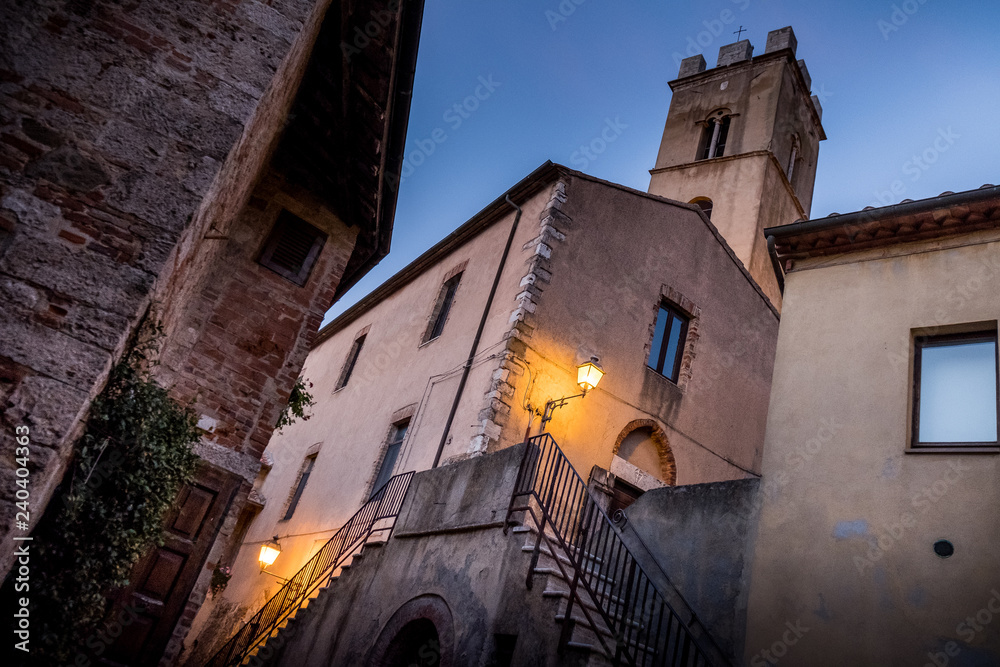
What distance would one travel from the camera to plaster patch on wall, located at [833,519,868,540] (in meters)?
5.69

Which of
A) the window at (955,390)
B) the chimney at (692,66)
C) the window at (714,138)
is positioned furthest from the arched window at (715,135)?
the window at (955,390)

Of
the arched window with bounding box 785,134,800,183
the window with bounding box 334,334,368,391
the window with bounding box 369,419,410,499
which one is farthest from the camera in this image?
the arched window with bounding box 785,134,800,183

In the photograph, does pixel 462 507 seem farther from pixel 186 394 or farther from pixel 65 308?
pixel 65 308

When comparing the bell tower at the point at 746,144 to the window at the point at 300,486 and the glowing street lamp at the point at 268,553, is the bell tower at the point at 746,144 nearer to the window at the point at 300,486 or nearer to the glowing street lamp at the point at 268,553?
the window at the point at 300,486

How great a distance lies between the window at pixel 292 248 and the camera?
8789 mm

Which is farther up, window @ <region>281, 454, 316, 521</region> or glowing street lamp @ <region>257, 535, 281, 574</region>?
window @ <region>281, 454, 316, 521</region>

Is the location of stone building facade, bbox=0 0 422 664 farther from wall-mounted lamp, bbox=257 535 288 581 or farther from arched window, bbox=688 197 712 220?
arched window, bbox=688 197 712 220

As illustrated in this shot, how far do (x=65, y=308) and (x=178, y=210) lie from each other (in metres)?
0.85

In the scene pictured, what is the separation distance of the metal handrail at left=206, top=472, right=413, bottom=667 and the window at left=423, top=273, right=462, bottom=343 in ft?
11.3

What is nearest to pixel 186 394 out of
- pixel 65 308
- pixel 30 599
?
pixel 30 599

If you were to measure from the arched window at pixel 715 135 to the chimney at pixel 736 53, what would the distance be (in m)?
2.17

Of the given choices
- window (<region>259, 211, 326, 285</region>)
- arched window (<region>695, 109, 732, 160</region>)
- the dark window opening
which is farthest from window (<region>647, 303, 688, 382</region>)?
arched window (<region>695, 109, 732, 160</region>)

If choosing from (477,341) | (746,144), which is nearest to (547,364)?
(477,341)

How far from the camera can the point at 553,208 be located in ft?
37.2
